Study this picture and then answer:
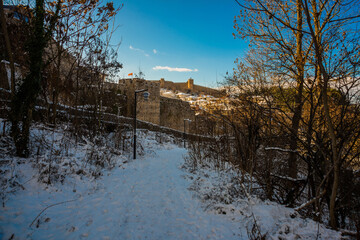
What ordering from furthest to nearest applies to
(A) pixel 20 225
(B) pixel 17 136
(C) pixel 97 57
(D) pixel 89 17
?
(C) pixel 97 57 → (D) pixel 89 17 → (B) pixel 17 136 → (A) pixel 20 225

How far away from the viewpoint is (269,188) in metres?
3.84

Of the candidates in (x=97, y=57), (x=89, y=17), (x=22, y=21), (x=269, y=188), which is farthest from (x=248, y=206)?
(x=97, y=57)

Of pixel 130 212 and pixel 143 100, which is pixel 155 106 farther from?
pixel 130 212

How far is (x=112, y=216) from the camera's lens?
10.7 ft

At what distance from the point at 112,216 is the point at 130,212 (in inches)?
14.6

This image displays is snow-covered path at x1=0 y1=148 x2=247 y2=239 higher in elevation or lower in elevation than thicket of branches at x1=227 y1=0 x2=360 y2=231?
lower

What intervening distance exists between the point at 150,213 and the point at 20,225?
2.07 metres

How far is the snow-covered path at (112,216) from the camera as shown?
266 cm

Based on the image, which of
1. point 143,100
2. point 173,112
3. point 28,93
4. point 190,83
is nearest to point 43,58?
point 28,93

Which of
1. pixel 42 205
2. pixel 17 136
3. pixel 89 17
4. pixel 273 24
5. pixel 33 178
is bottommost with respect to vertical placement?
pixel 42 205

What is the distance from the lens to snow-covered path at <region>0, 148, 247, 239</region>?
2.66m

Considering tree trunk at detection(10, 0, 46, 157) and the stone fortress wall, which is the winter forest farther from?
the stone fortress wall

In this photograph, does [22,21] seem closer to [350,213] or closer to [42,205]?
[42,205]

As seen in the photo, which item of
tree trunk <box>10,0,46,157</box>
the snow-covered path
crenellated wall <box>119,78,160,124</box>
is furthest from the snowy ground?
crenellated wall <box>119,78,160,124</box>
